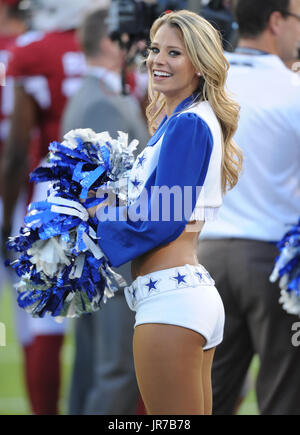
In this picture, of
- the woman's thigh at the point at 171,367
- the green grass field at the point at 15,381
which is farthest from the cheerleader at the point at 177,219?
the green grass field at the point at 15,381

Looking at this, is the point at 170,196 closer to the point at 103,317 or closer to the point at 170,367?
the point at 170,367

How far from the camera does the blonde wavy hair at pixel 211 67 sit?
3041mm

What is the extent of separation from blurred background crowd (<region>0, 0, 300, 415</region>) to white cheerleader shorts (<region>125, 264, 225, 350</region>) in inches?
35.9

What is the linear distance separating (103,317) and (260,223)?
1235 millimetres

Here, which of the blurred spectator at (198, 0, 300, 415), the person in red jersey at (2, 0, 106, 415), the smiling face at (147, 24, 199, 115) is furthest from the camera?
the person in red jersey at (2, 0, 106, 415)

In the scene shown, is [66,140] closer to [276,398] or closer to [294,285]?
[294,285]

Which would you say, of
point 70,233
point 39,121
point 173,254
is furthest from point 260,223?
point 39,121

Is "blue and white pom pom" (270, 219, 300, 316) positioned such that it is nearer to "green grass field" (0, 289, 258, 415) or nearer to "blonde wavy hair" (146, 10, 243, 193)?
"blonde wavy hair" (146, 10, 243, 193)

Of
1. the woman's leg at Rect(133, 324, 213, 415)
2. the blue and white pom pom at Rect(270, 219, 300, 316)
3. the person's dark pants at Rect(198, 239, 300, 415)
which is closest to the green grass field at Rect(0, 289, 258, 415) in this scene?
the person's dark pants at Rect(198, 239, 300, 415)

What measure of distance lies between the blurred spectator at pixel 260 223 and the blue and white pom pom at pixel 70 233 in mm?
834

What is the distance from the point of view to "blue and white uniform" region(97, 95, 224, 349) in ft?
9.72

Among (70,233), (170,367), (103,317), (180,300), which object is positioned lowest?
(103,317)

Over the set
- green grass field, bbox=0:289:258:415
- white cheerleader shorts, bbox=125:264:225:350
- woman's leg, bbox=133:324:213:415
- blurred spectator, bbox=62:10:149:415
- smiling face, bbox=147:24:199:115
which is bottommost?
green grass field, bbox=0:289:258:415

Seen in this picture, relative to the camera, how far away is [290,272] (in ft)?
12.1
